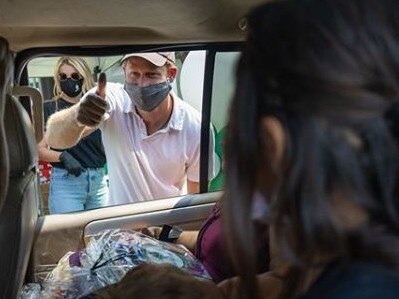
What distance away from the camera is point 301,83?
0.64 meters

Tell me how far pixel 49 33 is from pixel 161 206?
0.74m

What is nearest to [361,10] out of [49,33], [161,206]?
[49,33]

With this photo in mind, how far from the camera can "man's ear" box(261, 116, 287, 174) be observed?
0.65 metres

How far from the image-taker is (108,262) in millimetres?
1670

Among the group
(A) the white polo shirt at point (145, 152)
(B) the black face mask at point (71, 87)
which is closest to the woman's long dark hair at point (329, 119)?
(A) the white polo shirt at point (145, 152)

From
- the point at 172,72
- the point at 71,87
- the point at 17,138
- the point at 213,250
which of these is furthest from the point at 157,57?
the point at 213,250

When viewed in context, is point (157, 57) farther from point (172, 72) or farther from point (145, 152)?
point (145, 152)

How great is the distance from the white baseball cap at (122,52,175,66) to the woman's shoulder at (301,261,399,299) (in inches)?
60.8

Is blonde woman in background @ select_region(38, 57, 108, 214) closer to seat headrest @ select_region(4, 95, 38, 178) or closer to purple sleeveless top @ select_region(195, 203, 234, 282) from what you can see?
seat headrest @ select_region(4, 95, 38, 178)

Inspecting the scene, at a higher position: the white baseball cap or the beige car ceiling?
the beige car ceiling

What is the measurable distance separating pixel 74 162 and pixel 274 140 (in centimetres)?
213

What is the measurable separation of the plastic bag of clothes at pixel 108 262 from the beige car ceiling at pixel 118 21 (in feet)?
1.92

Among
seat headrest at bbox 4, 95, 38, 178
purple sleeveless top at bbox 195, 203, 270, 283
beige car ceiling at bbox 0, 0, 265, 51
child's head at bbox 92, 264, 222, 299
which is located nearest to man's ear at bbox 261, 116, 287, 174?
child's head at bbox 92, 264, 222, 299

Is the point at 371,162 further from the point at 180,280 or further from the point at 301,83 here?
the point at 180,280
